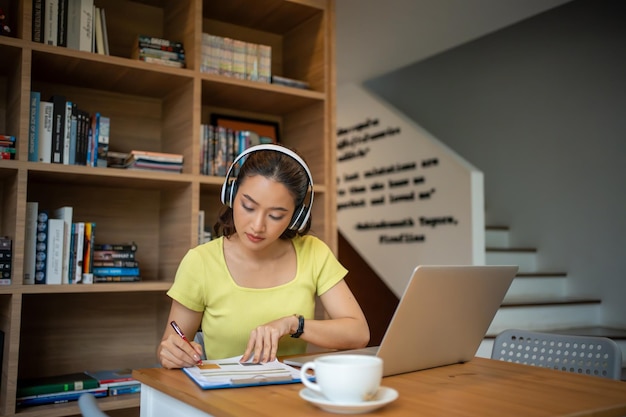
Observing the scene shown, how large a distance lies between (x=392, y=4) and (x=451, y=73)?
2266 mm

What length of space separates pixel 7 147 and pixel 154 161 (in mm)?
558

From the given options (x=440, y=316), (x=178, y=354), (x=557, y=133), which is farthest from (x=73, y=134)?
(x=557, y=133)

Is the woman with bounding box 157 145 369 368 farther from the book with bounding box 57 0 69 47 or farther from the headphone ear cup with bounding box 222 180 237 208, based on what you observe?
the book with bounding box 57 0 69 47

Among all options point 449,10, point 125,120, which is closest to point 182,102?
point 125,120

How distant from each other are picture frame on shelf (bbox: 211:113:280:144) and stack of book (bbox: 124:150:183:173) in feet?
1.53

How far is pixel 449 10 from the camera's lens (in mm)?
3941

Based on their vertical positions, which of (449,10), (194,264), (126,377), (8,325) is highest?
(449,10)

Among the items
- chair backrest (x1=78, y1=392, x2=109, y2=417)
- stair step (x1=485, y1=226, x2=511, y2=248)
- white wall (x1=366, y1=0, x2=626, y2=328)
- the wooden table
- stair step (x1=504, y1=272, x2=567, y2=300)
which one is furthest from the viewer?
stair step (x1=485, y1=226, x2=511, y2=248)

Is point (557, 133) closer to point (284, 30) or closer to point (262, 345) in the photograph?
point (284, 30)

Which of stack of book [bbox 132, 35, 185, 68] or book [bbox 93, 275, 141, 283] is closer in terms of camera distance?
book [bbox 93, 275, 141, 283]

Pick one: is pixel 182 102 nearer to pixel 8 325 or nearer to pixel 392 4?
pixel 8 325

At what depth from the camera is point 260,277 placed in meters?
1.76

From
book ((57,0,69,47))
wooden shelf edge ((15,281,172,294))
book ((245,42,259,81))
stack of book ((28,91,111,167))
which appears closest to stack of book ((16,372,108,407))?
wooden shelf edge ((15,281,172,294))

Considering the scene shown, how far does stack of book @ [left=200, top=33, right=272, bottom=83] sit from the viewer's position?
275 centimetres
